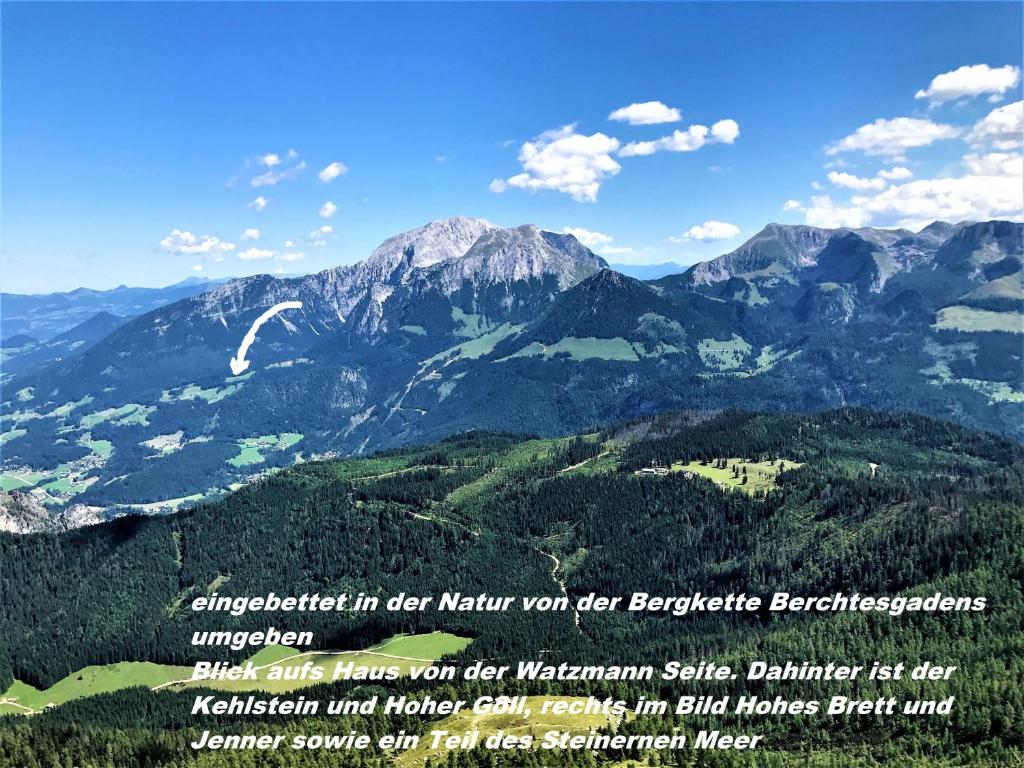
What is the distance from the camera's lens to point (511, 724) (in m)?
159

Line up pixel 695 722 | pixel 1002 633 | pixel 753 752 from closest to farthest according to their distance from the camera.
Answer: pixel 753 752, pixel 695 722, pixel 1002 633

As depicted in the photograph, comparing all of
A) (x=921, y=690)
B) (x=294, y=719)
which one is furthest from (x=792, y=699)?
(x=294, y=719)

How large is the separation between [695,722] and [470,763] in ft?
168

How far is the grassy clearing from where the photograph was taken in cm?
15025

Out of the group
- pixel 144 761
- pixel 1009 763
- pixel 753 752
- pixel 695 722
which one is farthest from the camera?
pixel 144 761

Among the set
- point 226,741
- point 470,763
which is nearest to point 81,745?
point 226,741

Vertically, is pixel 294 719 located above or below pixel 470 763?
below

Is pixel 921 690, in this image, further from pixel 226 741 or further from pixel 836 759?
pixel 226 741

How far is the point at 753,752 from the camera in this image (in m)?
142

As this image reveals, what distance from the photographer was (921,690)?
164625 millimetres

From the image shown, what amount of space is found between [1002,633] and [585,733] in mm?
115197

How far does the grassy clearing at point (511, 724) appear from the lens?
15025 centimetres

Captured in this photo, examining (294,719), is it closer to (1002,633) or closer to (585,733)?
(585,733)

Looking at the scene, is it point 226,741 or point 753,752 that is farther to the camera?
point 226,741
